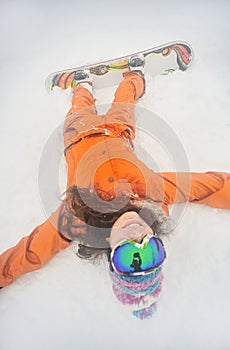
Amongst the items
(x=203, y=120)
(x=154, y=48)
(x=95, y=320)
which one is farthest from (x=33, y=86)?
(x=95, y=320)

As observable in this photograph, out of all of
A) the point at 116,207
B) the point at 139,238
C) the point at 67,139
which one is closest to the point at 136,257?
the point at 139,238

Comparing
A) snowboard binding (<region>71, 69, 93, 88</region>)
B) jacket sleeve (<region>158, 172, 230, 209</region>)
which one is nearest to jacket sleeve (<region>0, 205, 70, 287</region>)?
jacket sleeve (<region>158, 172, 230, 209</region>)

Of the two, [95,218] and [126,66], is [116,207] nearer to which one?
[95,218]

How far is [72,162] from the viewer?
1012mm

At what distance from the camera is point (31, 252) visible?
845mm

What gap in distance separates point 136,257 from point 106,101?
0.67 m

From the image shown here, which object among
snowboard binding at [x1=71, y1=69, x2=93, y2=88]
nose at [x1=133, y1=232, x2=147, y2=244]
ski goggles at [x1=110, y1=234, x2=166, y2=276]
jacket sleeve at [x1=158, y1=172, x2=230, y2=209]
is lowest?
ski goggles at [x1=110, y1=234, x2=166, y2=276]

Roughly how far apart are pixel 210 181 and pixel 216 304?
0.92ft

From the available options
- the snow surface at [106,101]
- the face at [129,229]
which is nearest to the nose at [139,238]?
the face at [129,229]

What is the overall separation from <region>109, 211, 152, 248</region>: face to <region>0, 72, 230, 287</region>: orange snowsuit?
12 centimetres

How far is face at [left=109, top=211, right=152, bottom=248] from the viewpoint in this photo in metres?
0.72

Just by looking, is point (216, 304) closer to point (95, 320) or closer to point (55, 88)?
point (95, 320)

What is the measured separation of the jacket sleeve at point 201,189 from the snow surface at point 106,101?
24mm

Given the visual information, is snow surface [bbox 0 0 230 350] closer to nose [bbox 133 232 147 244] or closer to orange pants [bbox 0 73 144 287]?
orange pants [bbox 0 73 144 287]
